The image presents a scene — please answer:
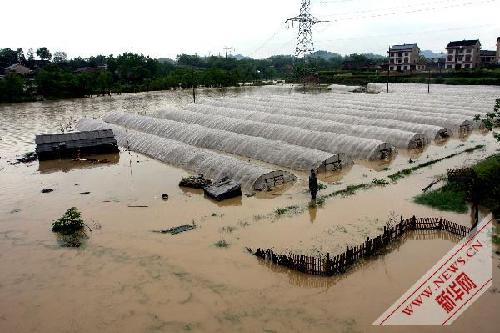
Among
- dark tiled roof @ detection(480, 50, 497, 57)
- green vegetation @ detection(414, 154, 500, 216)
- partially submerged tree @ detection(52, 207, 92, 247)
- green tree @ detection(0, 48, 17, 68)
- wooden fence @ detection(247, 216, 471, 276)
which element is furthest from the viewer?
green tree @ detection(0, 48, 17, 68)

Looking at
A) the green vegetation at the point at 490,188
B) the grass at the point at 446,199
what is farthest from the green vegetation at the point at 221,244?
the green vegetation at the point at 490,188

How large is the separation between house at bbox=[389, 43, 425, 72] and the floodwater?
70856 mm

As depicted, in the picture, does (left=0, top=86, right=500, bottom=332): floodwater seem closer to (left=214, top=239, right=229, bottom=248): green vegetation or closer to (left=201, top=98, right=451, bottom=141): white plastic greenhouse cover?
(left=214, top=239, right=229, bottom=248): green vegetation

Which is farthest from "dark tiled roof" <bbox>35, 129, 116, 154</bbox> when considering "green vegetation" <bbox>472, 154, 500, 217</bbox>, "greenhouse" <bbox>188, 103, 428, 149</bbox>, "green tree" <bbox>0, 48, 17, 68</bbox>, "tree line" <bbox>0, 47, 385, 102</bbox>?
"green tree" <bbox>0, 48, 17, 68</bbox>

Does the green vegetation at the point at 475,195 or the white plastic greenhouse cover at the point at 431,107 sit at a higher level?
the white plastic greenhouse cover at the point at 431,107

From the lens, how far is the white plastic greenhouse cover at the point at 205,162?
16766 millimetres

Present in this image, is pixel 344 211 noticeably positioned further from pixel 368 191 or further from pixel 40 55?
pixel 40 55

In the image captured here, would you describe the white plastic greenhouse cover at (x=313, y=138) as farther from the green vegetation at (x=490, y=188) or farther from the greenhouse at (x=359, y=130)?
the green vegetation at (x=490, y=188)

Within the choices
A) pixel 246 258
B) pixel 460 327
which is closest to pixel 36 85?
pixel 246 258

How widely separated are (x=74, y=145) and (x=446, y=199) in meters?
19.8

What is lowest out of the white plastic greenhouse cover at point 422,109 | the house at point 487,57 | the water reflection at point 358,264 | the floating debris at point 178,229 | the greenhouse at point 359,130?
the water reflection at point 358,264

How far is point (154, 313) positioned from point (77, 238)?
5.20 meters

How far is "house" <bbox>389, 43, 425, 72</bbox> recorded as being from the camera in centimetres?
8225

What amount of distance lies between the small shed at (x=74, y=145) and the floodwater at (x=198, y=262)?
4217 mm
